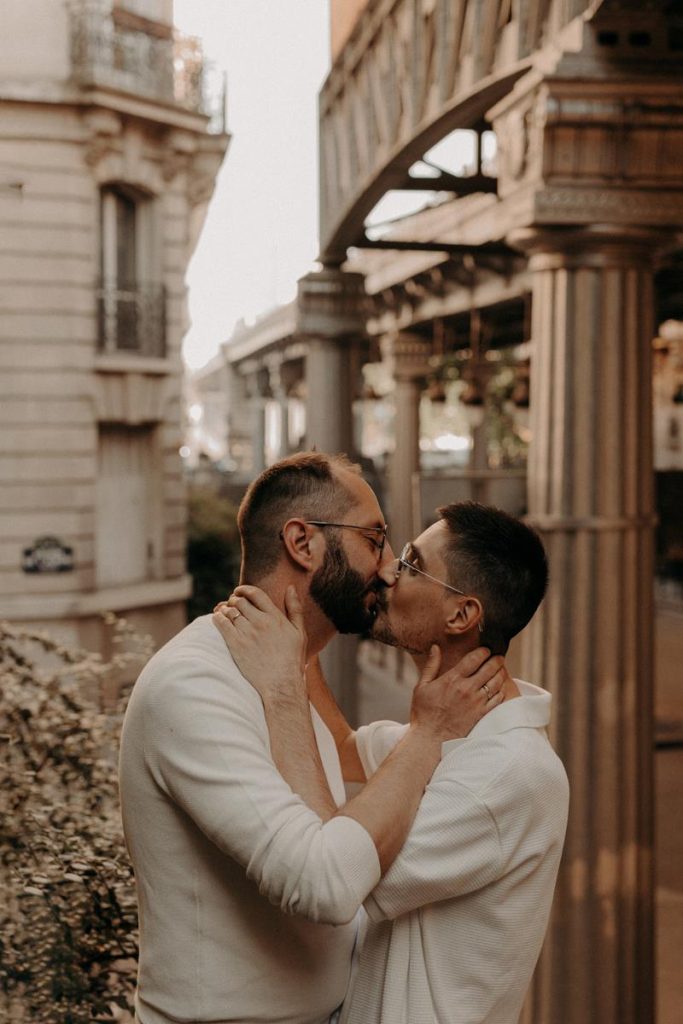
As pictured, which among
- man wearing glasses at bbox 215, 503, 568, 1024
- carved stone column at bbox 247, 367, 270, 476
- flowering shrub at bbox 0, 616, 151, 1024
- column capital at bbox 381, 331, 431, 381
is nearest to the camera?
man wearing glasses at bbox 215, 503, 568, 1024

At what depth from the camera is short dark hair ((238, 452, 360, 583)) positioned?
2.51 metres

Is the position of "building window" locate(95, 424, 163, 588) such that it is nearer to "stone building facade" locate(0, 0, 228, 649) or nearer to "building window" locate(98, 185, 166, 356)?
"stone building facade" locate(0, 0, 228, 649)

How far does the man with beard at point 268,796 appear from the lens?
208 centimetres

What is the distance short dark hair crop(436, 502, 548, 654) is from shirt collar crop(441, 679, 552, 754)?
133 mm

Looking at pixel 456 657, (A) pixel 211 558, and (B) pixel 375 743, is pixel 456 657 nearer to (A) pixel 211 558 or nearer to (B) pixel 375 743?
(B) pixel 375 743

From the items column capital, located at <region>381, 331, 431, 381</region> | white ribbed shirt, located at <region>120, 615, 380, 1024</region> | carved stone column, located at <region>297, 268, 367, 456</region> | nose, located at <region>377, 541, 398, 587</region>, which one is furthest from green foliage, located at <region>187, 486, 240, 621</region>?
→ white ribbed shirt, located at <region>120, 615, 380, 1024</region>

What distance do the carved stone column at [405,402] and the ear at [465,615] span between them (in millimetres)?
17710

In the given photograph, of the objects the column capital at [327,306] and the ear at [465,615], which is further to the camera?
the column capital at [327,306]

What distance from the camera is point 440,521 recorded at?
260 cm

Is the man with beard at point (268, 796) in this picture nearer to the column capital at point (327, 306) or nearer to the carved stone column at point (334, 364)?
the carved stone column at point (334, 364)

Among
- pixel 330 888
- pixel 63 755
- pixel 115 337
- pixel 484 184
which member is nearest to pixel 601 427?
pixel 63 755

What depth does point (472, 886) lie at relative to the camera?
2281 millimetres

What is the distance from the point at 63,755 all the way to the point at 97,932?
0.81 m

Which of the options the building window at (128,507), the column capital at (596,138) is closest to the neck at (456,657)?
the column capital at (596,138)
